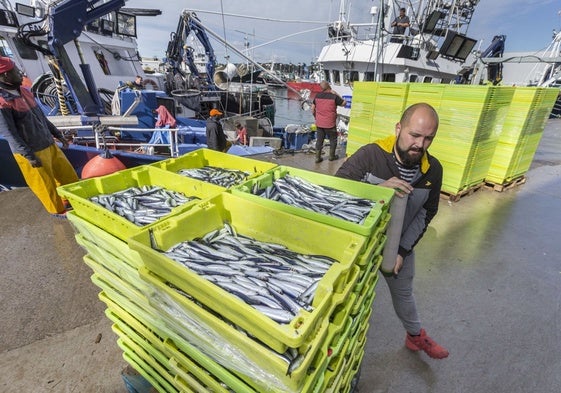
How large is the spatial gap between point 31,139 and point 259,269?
458 cm

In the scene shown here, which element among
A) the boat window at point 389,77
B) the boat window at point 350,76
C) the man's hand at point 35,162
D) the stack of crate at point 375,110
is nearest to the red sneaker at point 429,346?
the stack of crate at point 375,110

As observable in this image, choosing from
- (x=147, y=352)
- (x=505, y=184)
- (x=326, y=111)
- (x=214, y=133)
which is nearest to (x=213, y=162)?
(x=147, y=352)

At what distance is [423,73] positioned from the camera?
14422mm

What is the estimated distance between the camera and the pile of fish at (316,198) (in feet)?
5.45

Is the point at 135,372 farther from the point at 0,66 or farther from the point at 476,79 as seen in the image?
the point at 476,79

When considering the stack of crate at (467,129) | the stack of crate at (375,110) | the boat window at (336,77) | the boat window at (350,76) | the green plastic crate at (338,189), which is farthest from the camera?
the boat window at (336,77)

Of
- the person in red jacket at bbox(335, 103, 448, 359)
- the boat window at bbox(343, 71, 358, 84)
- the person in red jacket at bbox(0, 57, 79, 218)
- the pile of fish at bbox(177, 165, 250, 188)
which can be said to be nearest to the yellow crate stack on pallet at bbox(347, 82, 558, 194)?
the person in red jacket at bbox(335, 103, 448, 359)

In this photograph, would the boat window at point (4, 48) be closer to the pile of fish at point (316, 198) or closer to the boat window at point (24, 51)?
the boat window at point (24, 51)

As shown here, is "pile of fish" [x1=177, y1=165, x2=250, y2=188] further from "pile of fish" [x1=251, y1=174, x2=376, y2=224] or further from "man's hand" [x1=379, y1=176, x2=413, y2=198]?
"man's hand" [x1=379, y1=176, x2=413, y2=198]

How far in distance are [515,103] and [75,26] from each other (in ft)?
30.6

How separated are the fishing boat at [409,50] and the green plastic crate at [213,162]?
418 inches

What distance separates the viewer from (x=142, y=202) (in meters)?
2.02

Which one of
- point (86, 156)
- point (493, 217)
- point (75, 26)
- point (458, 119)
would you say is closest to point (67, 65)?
point (75, 26)

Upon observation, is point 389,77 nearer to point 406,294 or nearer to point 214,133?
point 214,133
